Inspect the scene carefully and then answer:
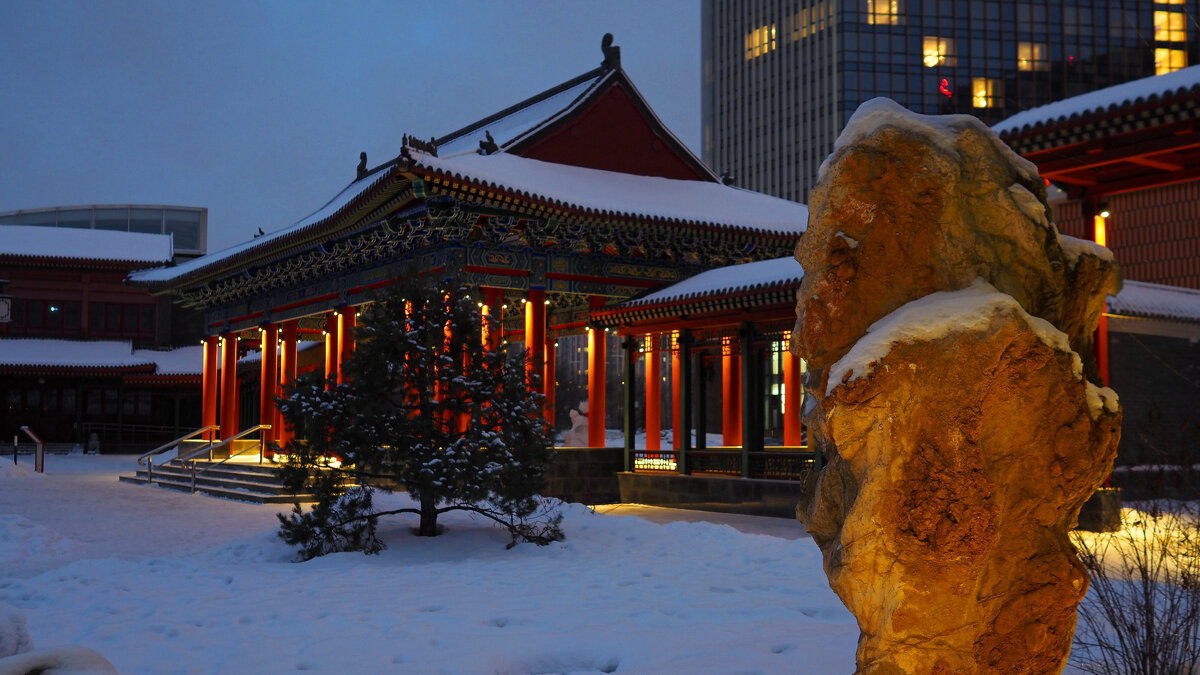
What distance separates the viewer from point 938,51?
61.9 meters

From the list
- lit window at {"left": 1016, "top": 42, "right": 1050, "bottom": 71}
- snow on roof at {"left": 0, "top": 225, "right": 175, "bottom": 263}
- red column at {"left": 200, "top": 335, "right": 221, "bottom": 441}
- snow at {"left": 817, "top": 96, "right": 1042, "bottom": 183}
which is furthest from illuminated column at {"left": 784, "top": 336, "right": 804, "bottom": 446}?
lit window at {"left": 1016, "top": 42, "right": 1050, "bottom": 71}

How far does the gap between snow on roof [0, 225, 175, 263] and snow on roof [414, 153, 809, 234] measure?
22520 mm

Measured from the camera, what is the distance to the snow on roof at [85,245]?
34.4 metres

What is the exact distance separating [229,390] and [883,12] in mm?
50014

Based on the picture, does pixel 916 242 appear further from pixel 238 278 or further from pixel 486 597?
pixel 238 278

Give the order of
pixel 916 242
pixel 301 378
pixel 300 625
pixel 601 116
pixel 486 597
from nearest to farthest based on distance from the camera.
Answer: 1. pixel 916 242
2. pixel 300 625
3. pixel 486 597
4. pixel 301 378
5. pixel 601 116

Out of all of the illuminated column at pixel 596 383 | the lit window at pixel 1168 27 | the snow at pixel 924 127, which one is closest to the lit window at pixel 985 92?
the lit window at pixel 1168 27

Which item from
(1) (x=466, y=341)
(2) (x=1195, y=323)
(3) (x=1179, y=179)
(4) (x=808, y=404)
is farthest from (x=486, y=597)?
(2) (x=1195, y=323)

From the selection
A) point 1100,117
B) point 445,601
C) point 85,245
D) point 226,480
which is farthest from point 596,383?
point 85,245

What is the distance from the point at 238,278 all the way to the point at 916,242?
2309cm

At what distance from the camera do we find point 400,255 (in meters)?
17.9

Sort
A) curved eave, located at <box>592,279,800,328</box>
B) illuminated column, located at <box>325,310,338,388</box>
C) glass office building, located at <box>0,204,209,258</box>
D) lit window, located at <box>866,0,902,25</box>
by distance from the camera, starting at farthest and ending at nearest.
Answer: lit window, located at <box>866,0,902,25</box> < glass office building, located at <box>0,204,209,258</box> < illuminated column, located at <box>325,310,338,388</box> < curved eave, located at <box>592,279,800,328</box>

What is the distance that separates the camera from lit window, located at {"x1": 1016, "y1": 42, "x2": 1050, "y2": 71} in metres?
61.6

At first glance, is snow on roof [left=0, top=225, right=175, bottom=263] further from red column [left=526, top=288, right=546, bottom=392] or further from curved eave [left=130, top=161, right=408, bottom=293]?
red column [left=526, top=288, right=546, bottom=392]
